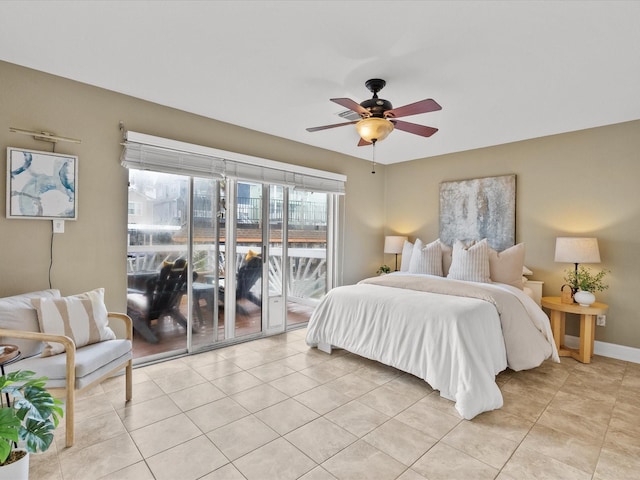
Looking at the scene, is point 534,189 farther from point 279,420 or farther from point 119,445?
point 119,445

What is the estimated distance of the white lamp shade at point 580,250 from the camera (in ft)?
10.9

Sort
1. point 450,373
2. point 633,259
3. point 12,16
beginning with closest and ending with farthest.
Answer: point 12,16, point 450,373, point 633,259

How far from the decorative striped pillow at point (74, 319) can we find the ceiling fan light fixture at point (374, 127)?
2.33 metres

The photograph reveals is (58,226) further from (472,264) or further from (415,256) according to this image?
(472,264)

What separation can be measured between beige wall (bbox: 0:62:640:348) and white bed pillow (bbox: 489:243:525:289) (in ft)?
1.85

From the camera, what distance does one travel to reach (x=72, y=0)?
178 centimetres

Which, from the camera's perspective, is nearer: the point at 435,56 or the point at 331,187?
the point at 435,56

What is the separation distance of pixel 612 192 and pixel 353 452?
3.73m

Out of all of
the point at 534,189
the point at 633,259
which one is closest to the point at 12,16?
the point at 534,189

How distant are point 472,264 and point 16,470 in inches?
152

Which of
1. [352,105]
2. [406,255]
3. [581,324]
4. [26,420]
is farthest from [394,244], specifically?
[26,420]

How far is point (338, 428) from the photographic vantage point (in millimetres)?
2158

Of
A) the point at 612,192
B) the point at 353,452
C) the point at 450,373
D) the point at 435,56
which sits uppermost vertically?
the point at 435,56

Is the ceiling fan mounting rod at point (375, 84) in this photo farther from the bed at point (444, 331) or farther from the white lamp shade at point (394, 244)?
the white lamp shade at point (394, 244)
